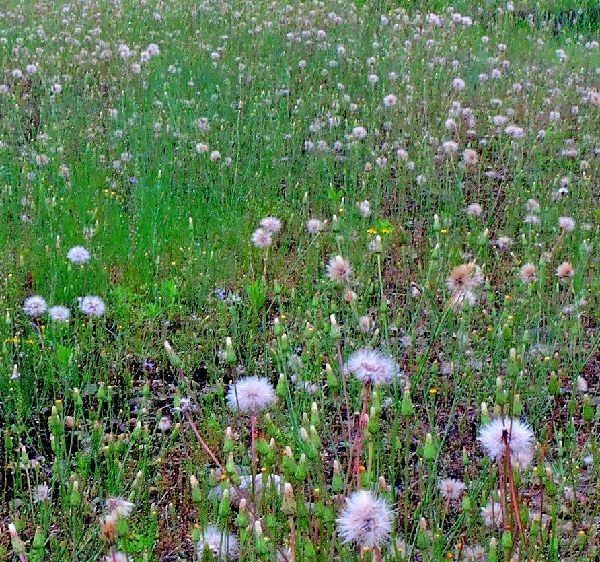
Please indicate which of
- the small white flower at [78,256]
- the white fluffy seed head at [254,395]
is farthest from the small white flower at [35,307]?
the white fluffy seed head at [254,395]

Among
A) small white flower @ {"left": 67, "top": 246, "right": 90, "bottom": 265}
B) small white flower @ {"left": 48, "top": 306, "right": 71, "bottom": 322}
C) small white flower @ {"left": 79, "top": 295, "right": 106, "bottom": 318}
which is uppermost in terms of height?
small white flower @ {"left": 67, "top": 246, "right": 90, "bottom": 265}

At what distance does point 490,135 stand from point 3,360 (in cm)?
466

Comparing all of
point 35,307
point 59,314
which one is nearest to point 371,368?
point 59,314

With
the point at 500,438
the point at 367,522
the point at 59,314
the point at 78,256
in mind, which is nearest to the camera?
the point at 367,522

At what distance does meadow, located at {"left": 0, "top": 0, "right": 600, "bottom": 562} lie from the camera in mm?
2254

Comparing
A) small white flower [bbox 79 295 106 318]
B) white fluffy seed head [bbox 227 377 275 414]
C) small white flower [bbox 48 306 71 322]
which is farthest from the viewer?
small white flower [bbox 79 295 106 318]

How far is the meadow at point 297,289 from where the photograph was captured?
225cm

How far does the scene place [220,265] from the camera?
4.50m

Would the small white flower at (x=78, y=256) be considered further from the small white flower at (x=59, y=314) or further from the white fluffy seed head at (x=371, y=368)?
the white fluffy seed head at (x=371, y=368)

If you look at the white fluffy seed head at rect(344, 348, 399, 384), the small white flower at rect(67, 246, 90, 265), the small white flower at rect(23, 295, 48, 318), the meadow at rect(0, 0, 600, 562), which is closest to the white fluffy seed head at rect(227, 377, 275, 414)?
the meadow at rect(0, 0, 600, 562)

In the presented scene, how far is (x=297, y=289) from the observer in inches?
171

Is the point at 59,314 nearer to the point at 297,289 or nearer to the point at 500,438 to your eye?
the point at 297,289

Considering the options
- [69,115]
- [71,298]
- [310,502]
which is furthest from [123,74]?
[310,502]

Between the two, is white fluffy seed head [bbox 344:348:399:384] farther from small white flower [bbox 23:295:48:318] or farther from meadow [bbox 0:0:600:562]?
small white flower [bbox 23:295:48:318]
